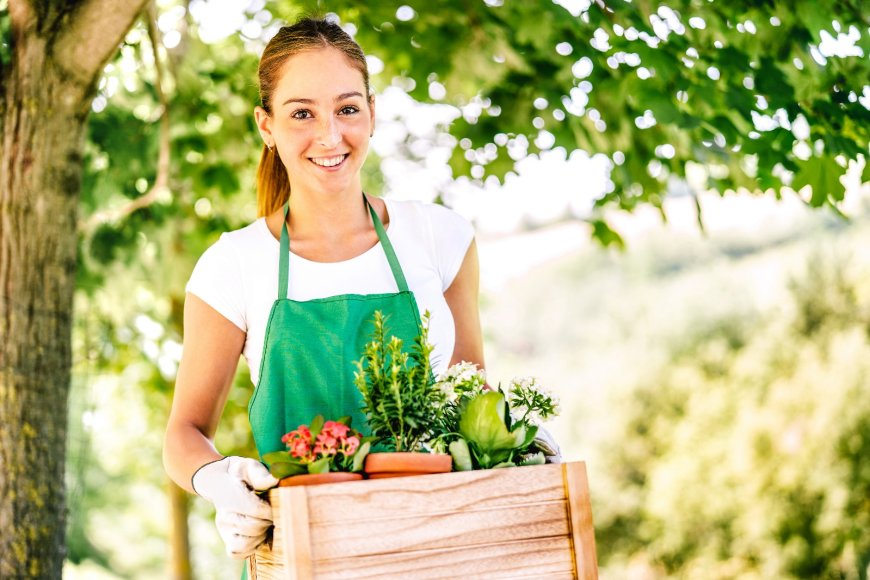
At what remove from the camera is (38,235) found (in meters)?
2.72

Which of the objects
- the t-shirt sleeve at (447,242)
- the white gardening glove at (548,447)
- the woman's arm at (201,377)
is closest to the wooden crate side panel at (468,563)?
the white gardening glove at (548,447)

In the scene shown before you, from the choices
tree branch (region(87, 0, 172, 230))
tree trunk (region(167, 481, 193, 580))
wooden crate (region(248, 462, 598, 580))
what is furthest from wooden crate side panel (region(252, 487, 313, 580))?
tree trunk (region(167, 481, 193, 580))

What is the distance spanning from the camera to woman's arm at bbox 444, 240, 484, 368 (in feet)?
7.41

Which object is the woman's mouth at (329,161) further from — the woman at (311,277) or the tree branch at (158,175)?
the tree branch at (158,175)

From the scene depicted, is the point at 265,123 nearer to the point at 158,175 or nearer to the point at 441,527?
the point at 441,527

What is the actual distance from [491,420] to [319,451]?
272 mm

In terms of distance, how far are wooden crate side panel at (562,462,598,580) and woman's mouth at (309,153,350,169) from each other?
2.52 ft

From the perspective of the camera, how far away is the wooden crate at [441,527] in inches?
58.1

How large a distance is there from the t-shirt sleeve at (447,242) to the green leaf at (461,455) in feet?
2.15

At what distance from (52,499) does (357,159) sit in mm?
1278

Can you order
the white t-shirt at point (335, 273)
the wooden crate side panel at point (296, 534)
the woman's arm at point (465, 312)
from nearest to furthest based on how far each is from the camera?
the wooden crate side panel at point (296, 534)
the white t-shirt at point (335, 273)
the woman's arm at point (465, 312)

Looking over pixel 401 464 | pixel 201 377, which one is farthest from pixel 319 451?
pixel 201 377

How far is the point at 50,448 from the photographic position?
2.70 metres

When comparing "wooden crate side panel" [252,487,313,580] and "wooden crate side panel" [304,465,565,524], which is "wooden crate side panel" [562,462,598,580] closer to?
"wooden crate side panel" [304,465,565,524]
